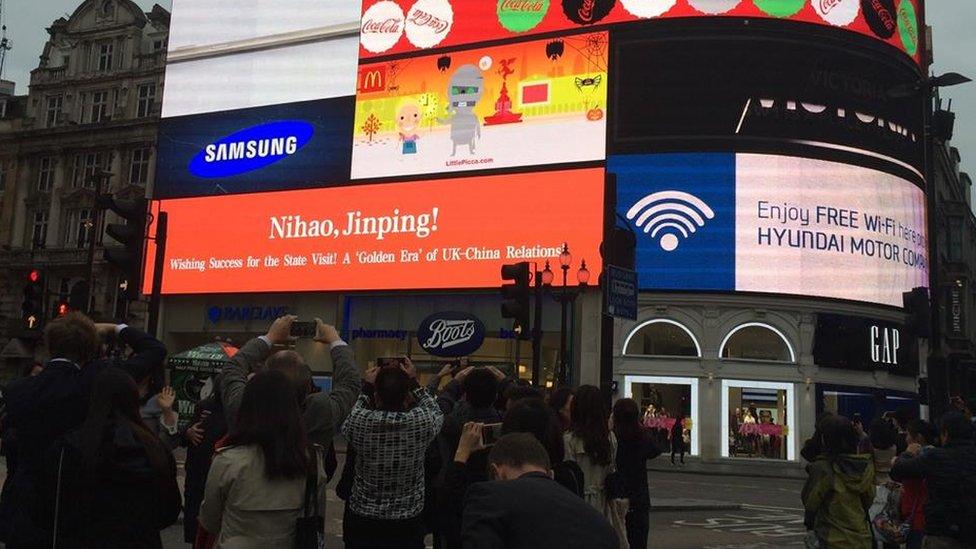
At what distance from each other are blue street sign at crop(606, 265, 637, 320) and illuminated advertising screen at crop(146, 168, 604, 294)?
2309 centimetres

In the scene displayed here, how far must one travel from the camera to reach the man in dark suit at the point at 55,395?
5.26 metres

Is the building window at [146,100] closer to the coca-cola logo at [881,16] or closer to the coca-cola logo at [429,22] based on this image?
the coca-cola logo at [429,22]

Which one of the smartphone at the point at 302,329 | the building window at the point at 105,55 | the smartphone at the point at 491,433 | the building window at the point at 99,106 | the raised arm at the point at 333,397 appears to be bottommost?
the smartphone at the point at 491,433

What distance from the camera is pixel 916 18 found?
42469 millimetres

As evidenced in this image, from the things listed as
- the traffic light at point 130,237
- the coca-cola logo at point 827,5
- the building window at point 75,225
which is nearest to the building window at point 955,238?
the coca-cola logo at point 827,5

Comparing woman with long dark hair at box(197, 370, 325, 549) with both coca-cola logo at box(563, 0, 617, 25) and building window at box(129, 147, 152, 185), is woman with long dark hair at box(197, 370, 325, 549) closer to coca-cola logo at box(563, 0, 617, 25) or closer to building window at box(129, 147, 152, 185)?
coca-cola logo at box(563, 0, 617, 25)

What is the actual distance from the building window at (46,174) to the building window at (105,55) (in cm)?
572

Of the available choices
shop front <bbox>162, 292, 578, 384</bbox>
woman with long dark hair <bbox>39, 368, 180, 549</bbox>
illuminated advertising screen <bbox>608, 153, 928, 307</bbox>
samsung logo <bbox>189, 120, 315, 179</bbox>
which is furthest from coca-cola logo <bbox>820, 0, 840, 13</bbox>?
woman with long dark hair <bbox>39, 368, 180, 549</bbox>

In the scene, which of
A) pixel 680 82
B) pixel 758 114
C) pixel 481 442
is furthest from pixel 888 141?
pixel 481 442

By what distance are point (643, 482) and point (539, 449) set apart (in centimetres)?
569

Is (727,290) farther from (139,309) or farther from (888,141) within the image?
(139,309)

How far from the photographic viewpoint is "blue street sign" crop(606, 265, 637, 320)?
1234 centimetres

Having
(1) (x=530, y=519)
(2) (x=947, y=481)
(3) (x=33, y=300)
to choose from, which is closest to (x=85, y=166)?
(3) (x=33, y=300)

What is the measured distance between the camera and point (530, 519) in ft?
11.7
